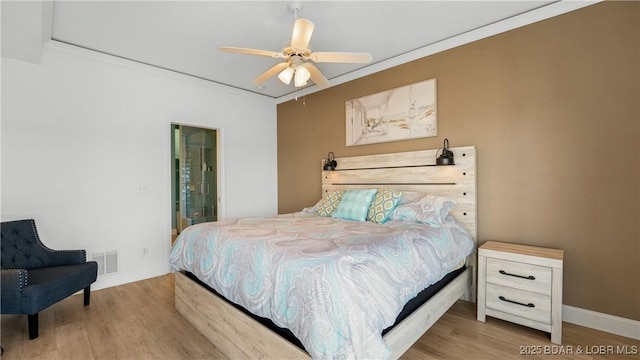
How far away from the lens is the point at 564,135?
241 cm

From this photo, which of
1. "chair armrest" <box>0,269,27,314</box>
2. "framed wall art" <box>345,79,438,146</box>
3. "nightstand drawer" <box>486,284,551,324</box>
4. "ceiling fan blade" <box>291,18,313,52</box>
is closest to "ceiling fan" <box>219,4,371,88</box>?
"ceiling fan blade" <box>291,18,313,52</box>

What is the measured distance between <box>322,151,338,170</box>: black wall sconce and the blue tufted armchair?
9.53 ft

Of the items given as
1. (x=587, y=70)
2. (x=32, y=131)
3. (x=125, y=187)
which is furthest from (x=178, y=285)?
(x=587, y=70)

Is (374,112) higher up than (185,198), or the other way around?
(374,112)

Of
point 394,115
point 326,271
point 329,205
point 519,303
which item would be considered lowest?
point 519,303

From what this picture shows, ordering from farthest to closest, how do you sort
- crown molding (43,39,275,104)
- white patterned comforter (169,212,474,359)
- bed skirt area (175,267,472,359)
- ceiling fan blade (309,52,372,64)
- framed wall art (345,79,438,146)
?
framed wall art (345,79,438,146) → crown molding (43,39,275,104) → ceiling fan blade (309,52,372,64) → bed skirt area (175,267,472,359) → white patterned comforter (169,212,474,359)

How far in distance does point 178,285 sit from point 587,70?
403 centimetres

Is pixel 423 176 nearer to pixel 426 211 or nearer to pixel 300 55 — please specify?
pixel 426 211

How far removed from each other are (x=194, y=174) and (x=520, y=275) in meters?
5.07

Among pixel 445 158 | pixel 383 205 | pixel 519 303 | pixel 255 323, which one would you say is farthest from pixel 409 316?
pixel 445 158

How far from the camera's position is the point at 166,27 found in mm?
2727

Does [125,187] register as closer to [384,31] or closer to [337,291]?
[337,291]

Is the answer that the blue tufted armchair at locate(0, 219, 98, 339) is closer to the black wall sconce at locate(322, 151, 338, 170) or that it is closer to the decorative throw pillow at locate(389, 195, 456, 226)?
the black wall sconce at locate(322, 151, 338, 170)

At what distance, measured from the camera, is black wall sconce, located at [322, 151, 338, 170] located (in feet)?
13.4
